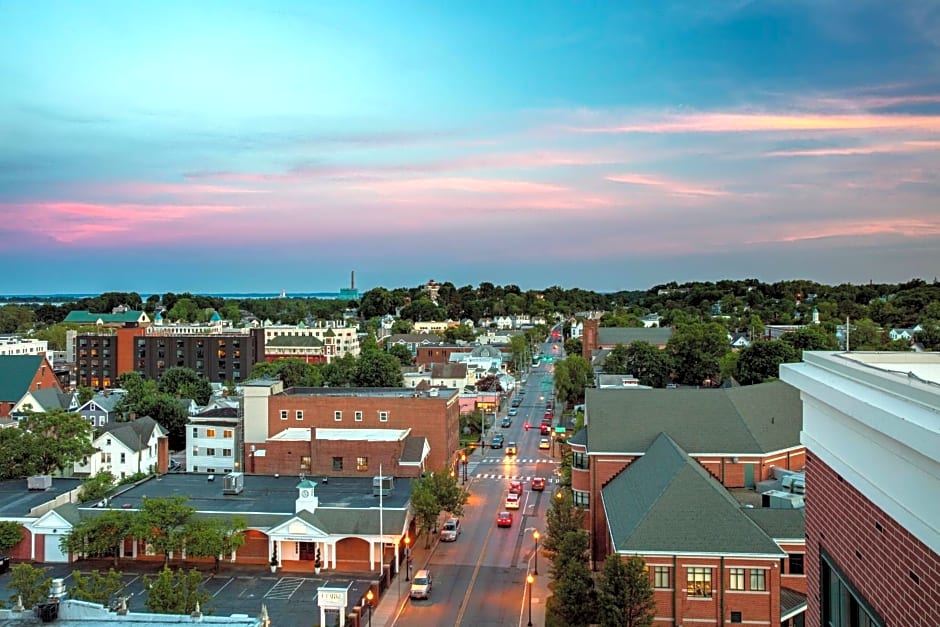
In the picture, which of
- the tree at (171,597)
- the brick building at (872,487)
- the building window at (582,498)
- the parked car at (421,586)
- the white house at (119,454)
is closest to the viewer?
the brick building at (872,487)

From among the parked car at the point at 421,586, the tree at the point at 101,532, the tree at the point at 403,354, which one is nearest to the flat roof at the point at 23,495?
the tree at the point at 101,532

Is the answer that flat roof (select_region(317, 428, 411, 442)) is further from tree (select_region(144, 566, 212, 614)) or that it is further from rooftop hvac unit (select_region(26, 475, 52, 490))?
tree (select_region(144, 566, 212, 614))

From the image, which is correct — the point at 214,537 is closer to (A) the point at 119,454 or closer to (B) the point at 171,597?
(B) the point at 171,597

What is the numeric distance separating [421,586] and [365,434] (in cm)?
2046

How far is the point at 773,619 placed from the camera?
1117 inches

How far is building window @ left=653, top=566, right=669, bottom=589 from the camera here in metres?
28.6

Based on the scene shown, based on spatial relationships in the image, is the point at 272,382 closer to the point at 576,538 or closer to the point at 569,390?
the point at 576,538

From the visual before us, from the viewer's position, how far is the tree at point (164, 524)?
37.9 meters

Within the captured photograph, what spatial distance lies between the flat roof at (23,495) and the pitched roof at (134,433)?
912 cm

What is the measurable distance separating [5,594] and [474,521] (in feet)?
80.4

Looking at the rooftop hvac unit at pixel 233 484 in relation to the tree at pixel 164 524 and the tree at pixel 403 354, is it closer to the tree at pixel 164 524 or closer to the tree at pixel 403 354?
the tree at pixel 164 524

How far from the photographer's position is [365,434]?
54469 mm

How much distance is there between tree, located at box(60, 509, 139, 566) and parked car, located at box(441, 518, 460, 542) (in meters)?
16.0

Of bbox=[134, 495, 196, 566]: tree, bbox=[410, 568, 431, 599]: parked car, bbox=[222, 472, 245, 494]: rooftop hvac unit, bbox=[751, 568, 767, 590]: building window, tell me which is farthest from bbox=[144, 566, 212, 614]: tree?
bbox=[751, 568, 767, 590]: building window
